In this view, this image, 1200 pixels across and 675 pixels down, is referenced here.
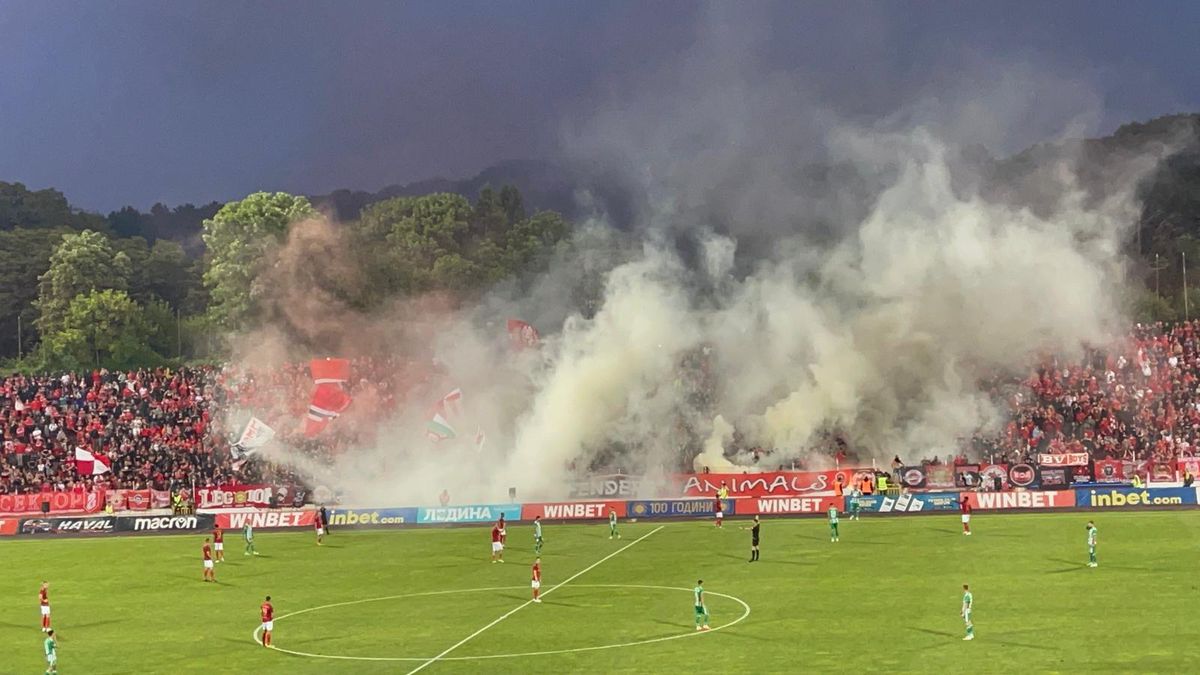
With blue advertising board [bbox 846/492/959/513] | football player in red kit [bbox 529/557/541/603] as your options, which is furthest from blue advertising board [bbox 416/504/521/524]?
football player in red kit [bbox 529/557/541/603]

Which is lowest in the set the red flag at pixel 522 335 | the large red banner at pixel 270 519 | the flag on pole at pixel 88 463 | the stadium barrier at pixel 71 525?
the stadium barrier at pixel 71 525

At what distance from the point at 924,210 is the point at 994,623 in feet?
198

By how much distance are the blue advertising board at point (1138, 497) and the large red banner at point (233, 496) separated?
48.4 m

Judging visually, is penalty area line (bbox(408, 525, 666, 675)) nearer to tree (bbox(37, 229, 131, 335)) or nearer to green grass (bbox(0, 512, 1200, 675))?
green grass (bbox(0, 512, 1200, 675))

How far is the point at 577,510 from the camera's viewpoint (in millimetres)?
73125

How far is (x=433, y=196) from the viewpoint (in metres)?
153

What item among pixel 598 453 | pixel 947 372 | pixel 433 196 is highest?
pixel 433 196

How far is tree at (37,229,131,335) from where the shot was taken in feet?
440

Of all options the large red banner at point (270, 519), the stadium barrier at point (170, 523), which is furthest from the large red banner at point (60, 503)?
the large red banner at point (270, 519)

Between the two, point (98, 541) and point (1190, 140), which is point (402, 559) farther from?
point (1190, 140)

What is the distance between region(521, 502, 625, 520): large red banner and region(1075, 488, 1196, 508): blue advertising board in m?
24.8

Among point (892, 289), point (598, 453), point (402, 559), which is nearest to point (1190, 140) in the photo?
point (892, 289)

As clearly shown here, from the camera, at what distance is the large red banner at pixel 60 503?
83.6 m

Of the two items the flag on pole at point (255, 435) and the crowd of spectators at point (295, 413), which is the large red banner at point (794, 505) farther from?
the flag on pole at point (255, 435)
